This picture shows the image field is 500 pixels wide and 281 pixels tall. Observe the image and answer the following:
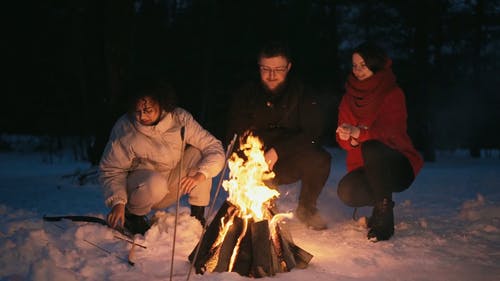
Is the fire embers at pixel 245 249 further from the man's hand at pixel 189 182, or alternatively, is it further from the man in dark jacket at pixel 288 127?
the man in dark jacket at pixel 288 127

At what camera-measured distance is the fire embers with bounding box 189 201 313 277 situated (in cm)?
301

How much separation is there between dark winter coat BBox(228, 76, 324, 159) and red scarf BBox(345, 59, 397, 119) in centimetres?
53

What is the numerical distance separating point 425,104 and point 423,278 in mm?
10815

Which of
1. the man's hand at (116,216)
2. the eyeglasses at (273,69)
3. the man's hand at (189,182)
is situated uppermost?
the eyeglasses at (273,69)

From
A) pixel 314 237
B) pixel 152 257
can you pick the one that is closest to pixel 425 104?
pixel 314 237

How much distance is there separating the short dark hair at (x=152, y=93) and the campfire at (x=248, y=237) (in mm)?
882

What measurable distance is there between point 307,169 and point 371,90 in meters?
1.06

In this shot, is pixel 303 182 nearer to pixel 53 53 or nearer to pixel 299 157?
pixel 299 157

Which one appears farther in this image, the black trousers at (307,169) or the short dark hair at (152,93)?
the black trousers at (307,169)

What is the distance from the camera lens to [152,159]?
3975 millimetres

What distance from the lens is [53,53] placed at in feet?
48.6

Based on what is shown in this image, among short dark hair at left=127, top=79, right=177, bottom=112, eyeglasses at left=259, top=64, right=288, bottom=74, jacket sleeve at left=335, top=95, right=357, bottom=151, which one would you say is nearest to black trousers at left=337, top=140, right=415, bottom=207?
jacket sleeve at left=335, top=95, right=357, bottom=151

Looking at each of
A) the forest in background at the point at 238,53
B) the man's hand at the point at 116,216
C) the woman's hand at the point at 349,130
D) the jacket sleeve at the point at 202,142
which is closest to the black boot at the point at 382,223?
the woman's hand at the point at 349,130

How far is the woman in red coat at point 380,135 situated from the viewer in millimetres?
3971
